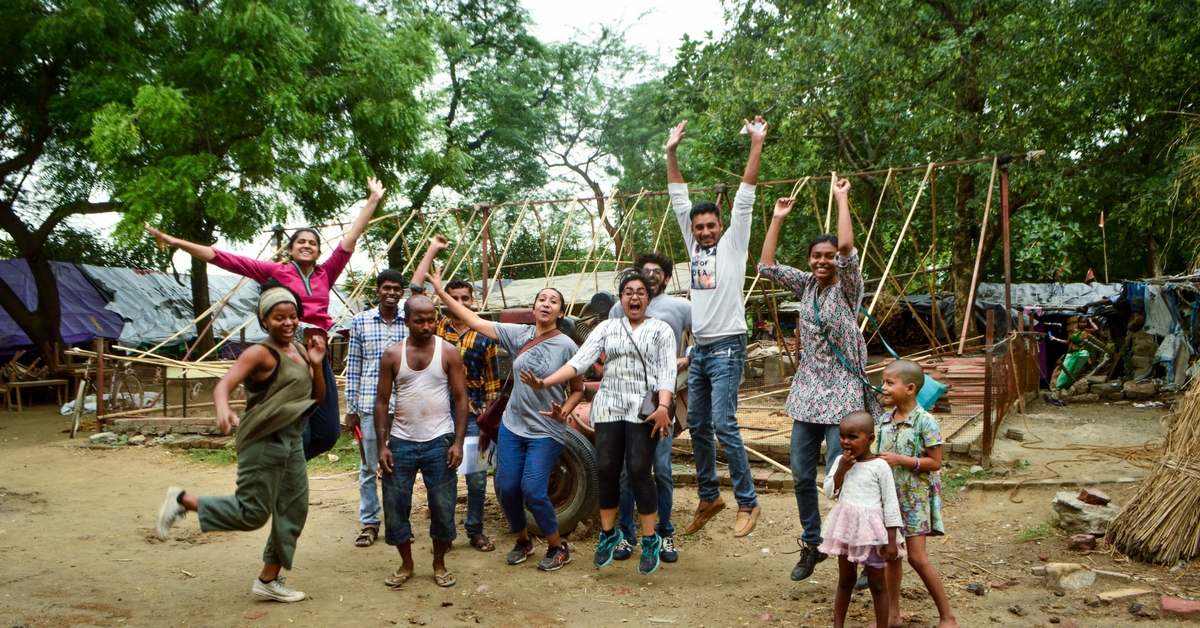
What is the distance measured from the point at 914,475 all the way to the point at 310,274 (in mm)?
3366

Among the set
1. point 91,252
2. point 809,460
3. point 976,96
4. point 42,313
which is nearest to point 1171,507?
point 809,460

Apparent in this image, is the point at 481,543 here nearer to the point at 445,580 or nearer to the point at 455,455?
the point at 445,580

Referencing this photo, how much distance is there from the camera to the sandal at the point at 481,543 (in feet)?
17.4

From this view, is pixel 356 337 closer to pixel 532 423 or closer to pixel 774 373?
pixel 532 423

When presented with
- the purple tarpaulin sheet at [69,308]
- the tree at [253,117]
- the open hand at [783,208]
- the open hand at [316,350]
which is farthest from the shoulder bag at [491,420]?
the purple tarpaulin sheet at [69,308]

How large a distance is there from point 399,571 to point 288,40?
35.9 feet

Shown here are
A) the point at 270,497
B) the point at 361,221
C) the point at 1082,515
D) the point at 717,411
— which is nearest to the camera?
the point at 270,497

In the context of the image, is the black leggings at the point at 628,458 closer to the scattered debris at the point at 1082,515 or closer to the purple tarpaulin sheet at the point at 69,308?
the scattered debris at the point at 1082,515

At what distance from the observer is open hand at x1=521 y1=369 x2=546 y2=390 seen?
172 inches

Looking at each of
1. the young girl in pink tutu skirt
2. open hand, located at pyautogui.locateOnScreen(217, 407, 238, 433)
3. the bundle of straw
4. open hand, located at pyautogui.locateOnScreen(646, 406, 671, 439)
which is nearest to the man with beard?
open hand, located at pyautogui.locateOnScreen(646, 406, 671, 439)

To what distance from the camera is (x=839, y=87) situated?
14.0 metres

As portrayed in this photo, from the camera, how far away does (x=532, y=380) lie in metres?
4.37

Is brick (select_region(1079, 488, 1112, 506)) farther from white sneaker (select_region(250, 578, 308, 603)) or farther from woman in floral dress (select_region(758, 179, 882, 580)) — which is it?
white sneaker (select_region(250, 578, 308, 603))

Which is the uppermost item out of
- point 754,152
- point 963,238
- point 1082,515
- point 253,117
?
point 253,117
